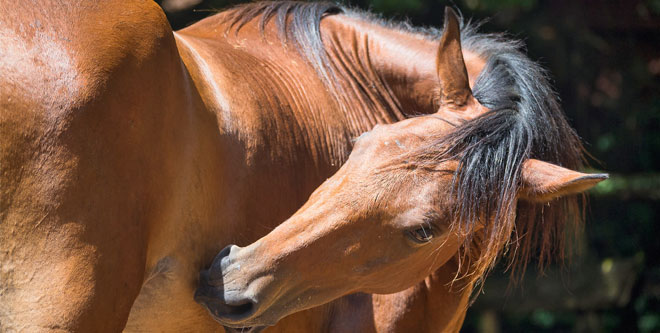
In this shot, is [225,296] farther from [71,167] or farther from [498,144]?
[498,144]

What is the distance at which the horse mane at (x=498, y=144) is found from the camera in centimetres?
186

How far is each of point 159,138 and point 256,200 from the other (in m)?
0.45

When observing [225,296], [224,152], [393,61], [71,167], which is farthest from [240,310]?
[393,61]

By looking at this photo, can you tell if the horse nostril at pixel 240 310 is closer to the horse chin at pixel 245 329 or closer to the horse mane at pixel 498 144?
the horse chin at pixel 245 329

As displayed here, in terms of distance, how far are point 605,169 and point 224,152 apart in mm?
4680

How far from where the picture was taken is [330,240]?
1.79 m

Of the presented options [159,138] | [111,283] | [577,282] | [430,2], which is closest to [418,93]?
[159,138]

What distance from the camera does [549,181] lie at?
5.94ft

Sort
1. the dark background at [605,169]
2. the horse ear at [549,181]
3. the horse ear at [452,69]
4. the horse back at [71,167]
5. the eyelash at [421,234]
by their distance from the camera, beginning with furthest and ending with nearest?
the dark background at [605,169]
the horse ear at [452,69]
the eyelash at [421,234]
the horse ear at [549,181]
the horse back at [71,167]

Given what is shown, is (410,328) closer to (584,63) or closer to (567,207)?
(567,207)

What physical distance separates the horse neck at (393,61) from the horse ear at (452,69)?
0.30m

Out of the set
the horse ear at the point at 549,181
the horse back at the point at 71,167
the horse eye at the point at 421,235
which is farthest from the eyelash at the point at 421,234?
the horse back at the point at 71,167

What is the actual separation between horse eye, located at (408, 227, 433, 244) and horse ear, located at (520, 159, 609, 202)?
279 millimetres

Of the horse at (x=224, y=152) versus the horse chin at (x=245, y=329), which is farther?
the horse chin at (x=245, y=329)
